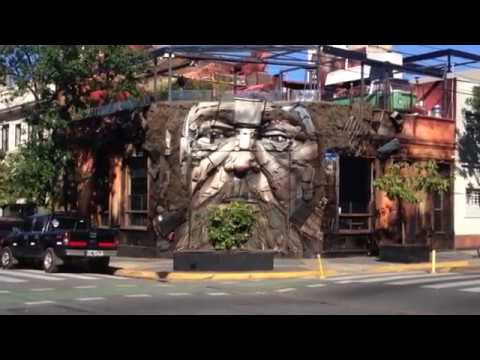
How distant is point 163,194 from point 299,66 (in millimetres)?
8047

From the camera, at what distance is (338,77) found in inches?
1437

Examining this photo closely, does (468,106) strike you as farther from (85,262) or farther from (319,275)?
(85,262)

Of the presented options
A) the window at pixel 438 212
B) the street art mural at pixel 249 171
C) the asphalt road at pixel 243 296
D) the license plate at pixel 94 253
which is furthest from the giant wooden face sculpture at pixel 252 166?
the window at pixel 438 212

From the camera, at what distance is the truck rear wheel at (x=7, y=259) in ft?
80.9

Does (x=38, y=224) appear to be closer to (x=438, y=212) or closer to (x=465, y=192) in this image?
(x=438, y=212)

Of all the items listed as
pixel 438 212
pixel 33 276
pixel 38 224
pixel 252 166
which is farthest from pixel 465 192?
pixel 33 276

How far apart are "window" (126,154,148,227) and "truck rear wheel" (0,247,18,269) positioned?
6096mm

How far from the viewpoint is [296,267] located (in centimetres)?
2388

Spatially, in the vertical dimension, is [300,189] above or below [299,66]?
below

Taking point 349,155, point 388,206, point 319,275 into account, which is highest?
point 349,155

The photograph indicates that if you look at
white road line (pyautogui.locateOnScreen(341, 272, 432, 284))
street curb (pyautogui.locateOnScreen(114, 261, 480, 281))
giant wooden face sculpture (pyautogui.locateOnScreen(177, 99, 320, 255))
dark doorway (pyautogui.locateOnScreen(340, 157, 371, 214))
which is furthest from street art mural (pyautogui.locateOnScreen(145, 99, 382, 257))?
white road line (pyautogui.locateOnScreen(341, 272, 432, 284))

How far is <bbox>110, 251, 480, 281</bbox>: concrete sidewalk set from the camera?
2134cm
